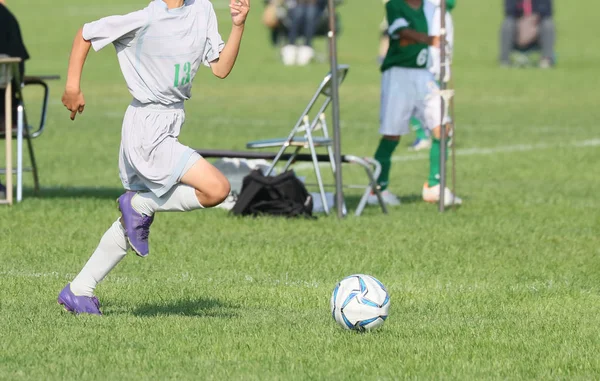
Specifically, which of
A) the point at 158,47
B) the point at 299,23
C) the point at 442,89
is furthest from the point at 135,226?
the point at 299,23

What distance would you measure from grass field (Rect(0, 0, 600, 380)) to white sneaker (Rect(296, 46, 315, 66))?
1204 cm

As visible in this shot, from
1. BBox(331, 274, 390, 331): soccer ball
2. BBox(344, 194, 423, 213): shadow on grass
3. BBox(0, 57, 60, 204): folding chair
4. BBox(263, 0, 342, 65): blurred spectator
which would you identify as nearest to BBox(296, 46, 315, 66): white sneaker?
BBox(263, 0, 342, 65): blurred spectator

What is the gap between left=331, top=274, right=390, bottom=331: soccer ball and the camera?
6.84m

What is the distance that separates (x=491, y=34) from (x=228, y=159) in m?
29.2

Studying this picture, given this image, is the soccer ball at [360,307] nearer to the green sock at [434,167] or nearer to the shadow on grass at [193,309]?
the shadow on grass at [193,309]

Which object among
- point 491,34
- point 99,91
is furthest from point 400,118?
point 491,34

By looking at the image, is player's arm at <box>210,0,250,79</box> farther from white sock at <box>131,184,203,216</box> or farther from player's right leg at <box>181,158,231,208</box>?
white sock at <box>131,184,203,216</box>

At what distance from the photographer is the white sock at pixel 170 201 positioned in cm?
709

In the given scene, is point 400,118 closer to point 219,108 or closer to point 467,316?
point 467,316

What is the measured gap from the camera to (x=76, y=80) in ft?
22.6

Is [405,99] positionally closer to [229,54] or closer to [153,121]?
[229,54]

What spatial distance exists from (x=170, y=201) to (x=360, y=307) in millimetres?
1155

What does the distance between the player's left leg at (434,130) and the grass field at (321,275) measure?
199mm

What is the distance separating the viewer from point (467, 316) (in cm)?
749
